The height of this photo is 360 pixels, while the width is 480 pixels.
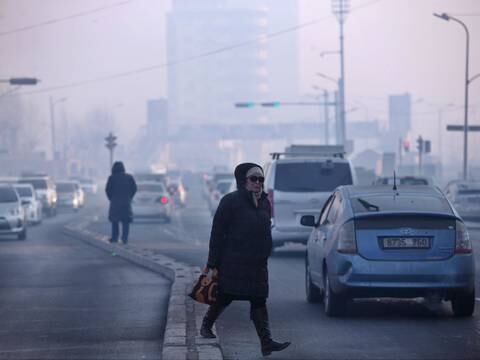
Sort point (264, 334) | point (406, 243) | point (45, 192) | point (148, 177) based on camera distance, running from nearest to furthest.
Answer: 1. point (264, 334)
2. point (406, 243)
3. point (45, 192)
4. point (148, 177)

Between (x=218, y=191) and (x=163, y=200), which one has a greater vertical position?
(x=163, y=200)

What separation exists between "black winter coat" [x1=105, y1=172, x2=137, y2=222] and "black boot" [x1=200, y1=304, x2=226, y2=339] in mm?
16044

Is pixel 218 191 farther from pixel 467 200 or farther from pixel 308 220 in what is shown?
pixel 308 220

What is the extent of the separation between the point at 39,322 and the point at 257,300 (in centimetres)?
364

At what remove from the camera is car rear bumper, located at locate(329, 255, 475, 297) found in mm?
11695

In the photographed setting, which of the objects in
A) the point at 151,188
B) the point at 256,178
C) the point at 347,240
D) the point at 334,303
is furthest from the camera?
the point at 151,188

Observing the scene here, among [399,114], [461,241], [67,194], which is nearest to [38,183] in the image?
[67,194]

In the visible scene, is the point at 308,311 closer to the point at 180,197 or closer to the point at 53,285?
the point at 53,285

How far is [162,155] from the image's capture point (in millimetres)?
180750

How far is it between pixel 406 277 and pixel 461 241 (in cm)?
73

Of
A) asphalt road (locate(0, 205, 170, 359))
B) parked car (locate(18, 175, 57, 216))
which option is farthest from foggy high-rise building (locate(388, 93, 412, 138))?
asphalt road (locate(0, 205, 170, 359))

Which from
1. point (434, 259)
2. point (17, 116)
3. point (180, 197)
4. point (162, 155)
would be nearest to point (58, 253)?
point (434, 259)

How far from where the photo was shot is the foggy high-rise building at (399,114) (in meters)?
152

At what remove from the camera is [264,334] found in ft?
30.7
